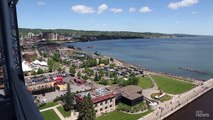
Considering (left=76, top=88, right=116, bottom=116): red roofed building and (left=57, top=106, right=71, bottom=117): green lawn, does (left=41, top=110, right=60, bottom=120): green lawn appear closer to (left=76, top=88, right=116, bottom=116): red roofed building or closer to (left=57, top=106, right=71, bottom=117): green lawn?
(left=57, top=106, right=71, bottom=117): green lawn

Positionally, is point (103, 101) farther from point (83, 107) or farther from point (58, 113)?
point (58, 113)

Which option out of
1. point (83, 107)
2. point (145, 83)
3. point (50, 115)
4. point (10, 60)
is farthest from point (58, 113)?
point (10, 60)

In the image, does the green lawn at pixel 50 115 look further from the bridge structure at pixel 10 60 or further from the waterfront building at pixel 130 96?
the bridge structure at pixel 10 60

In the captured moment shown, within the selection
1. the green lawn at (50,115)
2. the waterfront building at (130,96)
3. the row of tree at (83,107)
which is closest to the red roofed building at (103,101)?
the row of tree at (83,107)

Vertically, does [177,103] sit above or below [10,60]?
below

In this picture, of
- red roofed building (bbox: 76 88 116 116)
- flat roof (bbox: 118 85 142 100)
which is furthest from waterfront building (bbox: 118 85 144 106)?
red roofed building (bbox: 76 88 116 116)

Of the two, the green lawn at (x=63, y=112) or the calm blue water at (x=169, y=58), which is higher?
the green lawn at (x=63, y=112)

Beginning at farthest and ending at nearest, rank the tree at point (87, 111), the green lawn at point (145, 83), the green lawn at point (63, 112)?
the green lawn at point (145, 83), the green lawn at point (63, 112), the tree at point (87, 111)
